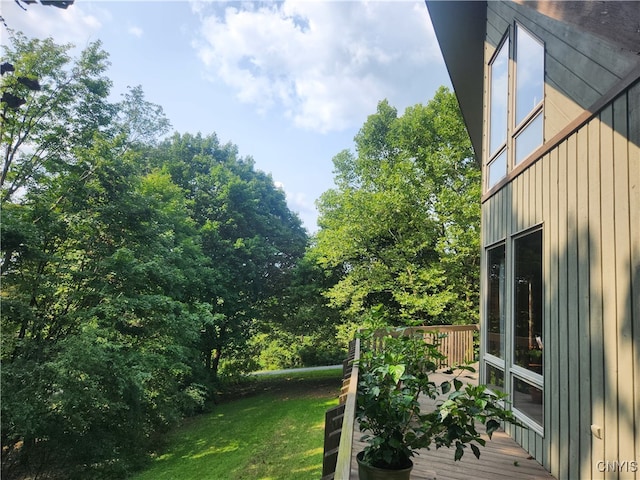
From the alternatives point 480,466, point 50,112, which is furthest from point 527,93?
point 50,112

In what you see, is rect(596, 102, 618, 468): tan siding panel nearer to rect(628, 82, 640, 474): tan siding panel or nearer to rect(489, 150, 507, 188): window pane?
rect(628, 82, 640, 474): tan siding panel

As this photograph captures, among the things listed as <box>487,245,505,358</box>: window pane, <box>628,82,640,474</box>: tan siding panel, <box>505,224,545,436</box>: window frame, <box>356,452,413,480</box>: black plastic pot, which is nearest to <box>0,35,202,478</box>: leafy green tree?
<box>356,452,413,480</box>: black plastic pot

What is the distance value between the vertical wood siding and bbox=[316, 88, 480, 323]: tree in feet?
24.9

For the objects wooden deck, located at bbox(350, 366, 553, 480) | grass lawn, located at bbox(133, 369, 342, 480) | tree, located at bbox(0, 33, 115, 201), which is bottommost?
grass lawn, located at bbox(133, 369, 342, 480)

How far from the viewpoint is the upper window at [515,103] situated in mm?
3650

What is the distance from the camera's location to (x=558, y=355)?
2.89 m

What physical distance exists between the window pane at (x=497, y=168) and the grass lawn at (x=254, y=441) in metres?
6.17

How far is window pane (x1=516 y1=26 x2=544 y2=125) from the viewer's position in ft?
11.8

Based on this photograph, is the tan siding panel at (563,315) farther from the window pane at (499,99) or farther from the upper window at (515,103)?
the window pane at (499,99)

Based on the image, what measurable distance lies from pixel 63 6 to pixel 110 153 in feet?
30.9

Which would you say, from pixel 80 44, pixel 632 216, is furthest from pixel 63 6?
pixel 80 44

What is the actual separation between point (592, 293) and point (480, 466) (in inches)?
69.3

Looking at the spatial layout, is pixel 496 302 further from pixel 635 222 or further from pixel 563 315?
pixel 635 222

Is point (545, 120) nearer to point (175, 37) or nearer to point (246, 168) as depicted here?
point (175, 37)
